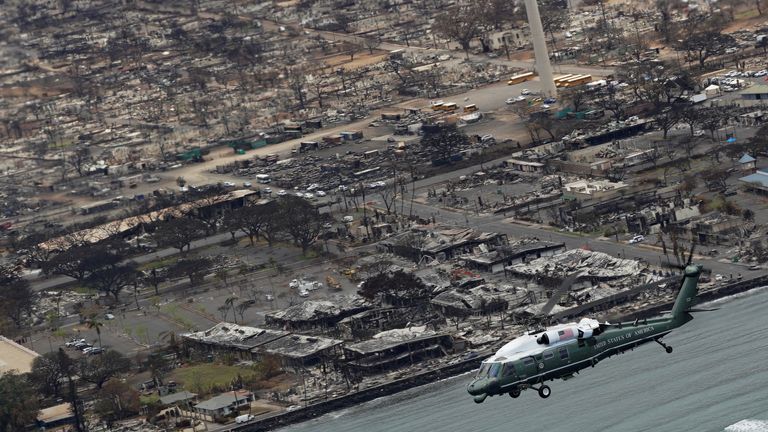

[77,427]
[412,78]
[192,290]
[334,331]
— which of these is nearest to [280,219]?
[192,290]

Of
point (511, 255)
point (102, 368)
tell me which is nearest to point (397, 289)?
point (511, 255)

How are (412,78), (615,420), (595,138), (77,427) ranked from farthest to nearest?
(412,78)
(595,138)
(77,427)
(615,420)

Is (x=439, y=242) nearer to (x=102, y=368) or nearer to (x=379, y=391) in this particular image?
(x=379, y=391)

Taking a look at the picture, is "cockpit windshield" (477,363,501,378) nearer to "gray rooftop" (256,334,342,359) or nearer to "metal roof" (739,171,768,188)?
"gray rooftop" (256,334,342,359)

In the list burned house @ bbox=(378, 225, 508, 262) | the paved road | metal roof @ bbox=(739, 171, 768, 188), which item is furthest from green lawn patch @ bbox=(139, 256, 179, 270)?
metal roof @ bbox=(739, 171, 768, 188)

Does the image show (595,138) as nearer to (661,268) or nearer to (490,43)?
(661,268)
